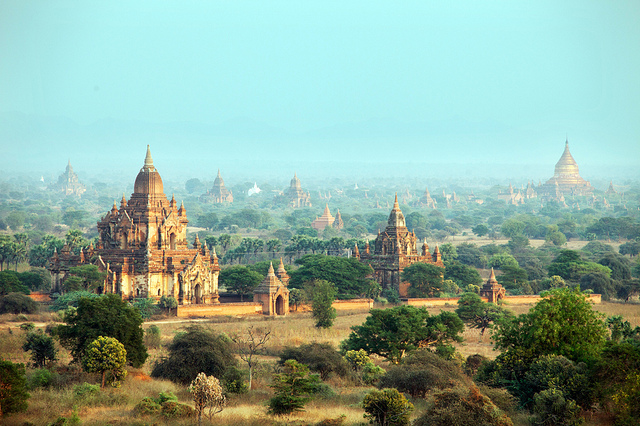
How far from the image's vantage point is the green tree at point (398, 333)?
142 ft

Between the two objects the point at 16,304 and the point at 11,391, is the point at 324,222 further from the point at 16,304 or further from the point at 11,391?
the point at 11,391

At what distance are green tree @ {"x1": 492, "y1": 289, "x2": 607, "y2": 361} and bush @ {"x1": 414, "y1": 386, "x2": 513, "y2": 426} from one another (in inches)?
269

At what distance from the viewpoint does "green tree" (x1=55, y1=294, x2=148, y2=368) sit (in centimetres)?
3862

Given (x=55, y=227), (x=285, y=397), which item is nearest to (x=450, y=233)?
(x=55, y=227)

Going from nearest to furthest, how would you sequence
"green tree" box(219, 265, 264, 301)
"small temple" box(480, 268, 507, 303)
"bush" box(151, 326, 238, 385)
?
"bush" box(151, 326, 238, 385)
"green tree" box(219, 265, 264, 301)
"small temple" box(480, 268, 507, 303)

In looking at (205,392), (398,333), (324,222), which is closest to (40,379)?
(205,392)

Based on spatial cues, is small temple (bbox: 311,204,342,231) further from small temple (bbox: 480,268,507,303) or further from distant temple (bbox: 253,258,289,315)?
distant temple (bbox: 253,258,289,315)

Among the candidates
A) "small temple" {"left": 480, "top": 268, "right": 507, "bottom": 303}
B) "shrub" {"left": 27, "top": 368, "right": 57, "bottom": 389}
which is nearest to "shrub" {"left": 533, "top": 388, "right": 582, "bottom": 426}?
"shrub" {"left": 27, "top": 368, "right": 57, "bottom": 389}

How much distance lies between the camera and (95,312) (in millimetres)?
39500

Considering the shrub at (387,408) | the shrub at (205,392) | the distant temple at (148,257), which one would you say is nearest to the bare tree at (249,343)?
the shrub at (205,392)

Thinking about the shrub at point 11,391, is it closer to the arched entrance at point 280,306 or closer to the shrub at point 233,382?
the shrub at point 233,382

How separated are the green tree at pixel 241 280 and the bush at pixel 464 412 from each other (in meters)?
41.0

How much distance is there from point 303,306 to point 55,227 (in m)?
102

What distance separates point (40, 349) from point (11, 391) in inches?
383
